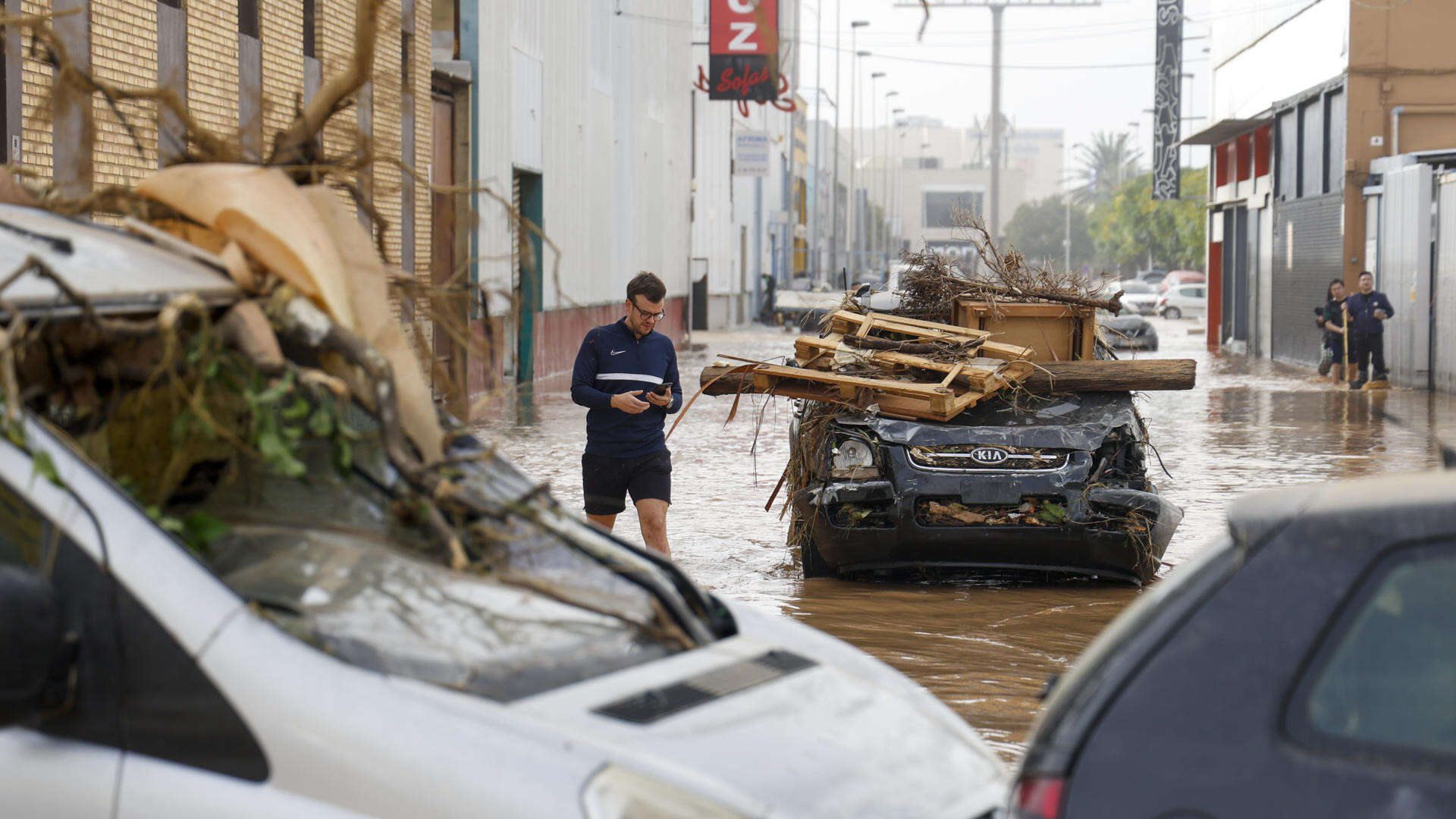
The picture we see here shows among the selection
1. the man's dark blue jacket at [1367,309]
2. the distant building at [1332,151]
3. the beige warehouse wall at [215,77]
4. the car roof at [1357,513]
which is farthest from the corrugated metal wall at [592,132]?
the car roof at [1357,513]

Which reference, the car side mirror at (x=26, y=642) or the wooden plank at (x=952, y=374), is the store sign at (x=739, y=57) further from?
the car side mirror at (x=26, y=642)

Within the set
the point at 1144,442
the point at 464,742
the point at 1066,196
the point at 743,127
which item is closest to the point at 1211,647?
the point at 464,742

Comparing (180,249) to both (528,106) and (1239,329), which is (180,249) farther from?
(1239,329)

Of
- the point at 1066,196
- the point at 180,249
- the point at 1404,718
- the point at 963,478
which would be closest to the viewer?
the point at 1404,718

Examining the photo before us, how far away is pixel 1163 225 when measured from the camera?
86250 mm

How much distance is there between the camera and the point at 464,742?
2.38 meters

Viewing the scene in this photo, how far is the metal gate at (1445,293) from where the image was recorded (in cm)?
2142

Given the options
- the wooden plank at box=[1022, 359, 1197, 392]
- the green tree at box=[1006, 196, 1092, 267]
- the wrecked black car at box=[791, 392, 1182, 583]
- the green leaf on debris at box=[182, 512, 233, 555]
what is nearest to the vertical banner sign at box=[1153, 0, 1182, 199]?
the wooden plank at box=[1022, 359, 1197, 392]

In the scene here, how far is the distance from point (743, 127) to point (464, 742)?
2118 inches

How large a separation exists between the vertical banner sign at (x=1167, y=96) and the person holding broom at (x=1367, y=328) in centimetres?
1537

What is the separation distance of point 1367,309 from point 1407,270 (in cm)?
137

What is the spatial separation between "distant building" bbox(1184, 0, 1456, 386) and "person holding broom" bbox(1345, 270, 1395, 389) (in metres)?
0.56

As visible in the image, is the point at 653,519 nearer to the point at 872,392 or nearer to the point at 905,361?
the point at 872,392

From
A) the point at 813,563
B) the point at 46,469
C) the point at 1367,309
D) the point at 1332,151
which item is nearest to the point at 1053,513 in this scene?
the point at 813,563
